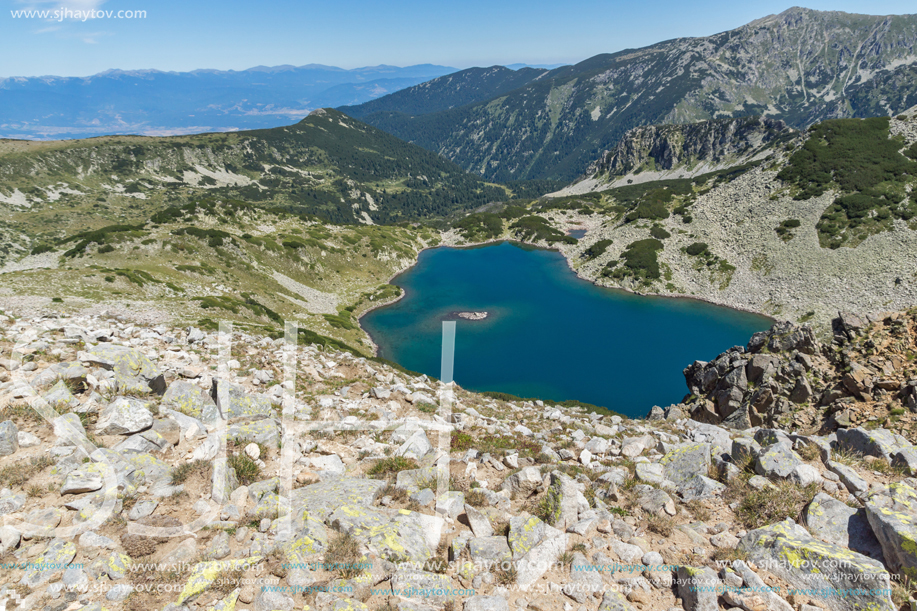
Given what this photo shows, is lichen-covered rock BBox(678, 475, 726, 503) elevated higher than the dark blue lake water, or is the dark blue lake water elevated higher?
lichen-covered rock BBox(678, 475, 726, 503)

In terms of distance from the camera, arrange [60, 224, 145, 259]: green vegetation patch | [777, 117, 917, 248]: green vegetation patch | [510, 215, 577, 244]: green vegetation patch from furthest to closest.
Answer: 1. [510, 215, 577, 244]: green vegetation patch
2. [777, 117, 917, 248]: green vegetation patch
3. [60, 224, 145, 259]: green vegetation patch

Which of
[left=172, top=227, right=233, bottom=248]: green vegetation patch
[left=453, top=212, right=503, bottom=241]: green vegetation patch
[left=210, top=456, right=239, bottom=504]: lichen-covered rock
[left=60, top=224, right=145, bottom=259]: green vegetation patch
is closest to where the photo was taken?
[left=210, top=456, right=239, bottom=504]: lichen-covered rock

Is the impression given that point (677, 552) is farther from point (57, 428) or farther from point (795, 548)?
point (57, 428)

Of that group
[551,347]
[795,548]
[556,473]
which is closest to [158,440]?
[556,473]

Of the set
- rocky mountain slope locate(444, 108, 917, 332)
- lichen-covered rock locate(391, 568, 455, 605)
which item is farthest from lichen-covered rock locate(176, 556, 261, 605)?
rocky mountain slope locate(444, 108, 917, 332)

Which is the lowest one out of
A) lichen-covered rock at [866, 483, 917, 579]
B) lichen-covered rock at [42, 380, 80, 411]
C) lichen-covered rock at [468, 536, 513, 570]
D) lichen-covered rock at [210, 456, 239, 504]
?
lichen-covered rock at [468, 536, 513, 570]

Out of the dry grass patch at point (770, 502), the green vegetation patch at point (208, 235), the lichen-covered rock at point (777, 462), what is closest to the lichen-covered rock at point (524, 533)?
the dry grass patch at point (770, 502)

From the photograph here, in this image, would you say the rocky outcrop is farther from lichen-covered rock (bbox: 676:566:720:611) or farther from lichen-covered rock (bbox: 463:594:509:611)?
lichen-covered rock (bbox: 463:594:509:611)
